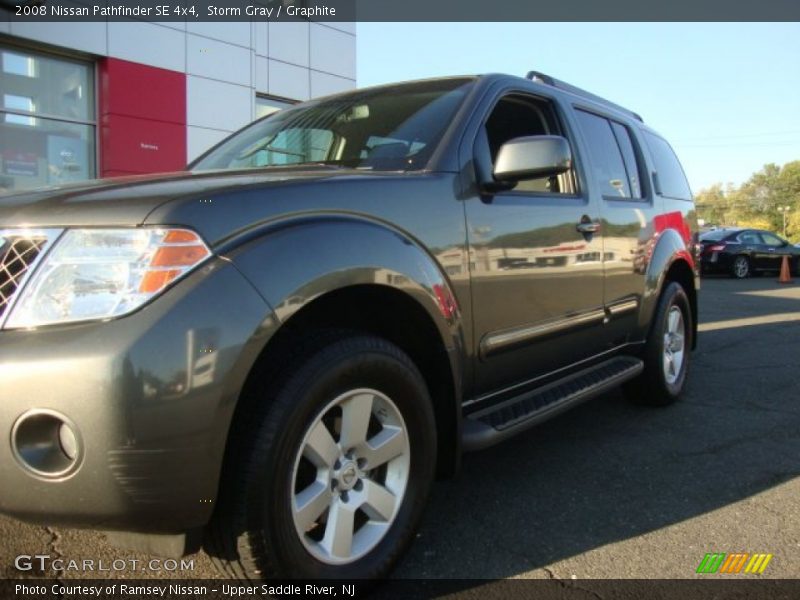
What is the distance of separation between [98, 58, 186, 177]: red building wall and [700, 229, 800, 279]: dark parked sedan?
1528 cm

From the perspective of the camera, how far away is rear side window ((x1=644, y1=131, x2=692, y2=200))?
5016mm

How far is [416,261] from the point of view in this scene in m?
2.37

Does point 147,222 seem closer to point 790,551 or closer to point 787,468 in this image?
point 790,551

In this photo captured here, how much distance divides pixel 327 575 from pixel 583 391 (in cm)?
179

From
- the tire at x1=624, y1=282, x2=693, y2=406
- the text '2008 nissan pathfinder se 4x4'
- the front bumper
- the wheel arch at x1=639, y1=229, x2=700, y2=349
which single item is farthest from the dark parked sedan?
the front bumper

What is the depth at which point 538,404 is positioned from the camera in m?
3.10

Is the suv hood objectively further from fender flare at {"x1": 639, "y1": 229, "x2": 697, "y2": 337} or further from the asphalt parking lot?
fender flare at {"x1": 639, "y1": 229, "x2": 697, "y2": 337}

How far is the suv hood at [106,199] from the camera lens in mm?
1823

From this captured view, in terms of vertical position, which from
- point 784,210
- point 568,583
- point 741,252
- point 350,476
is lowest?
point 568,583

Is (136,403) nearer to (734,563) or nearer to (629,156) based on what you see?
(734,563)

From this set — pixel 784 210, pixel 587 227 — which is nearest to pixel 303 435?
pixel 587 227

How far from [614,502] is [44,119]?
938 cm

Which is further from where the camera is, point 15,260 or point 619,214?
point 619,214

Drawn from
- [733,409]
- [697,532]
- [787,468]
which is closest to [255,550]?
[697,532]
